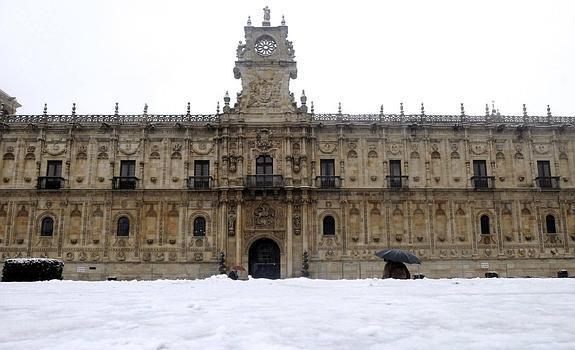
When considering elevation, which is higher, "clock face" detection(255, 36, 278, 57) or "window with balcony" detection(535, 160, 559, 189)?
"clock face" detection(255, 36, 278, 57)

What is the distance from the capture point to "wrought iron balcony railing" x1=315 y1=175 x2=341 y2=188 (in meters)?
35.9

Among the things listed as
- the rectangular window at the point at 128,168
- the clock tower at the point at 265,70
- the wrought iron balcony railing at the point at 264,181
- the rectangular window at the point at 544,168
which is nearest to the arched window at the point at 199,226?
the wrought iron balcony railing at the point at 264,181

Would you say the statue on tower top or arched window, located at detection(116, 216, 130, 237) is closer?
arched window, located at detection(116, 216, 130, 237)

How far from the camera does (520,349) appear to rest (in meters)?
4.36

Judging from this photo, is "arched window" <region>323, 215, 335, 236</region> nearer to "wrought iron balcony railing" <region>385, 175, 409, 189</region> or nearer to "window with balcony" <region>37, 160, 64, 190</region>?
"wrought iron balcony railing" <region>385, 175, 409, 189</region>

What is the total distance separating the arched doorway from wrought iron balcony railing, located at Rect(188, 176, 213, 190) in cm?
520

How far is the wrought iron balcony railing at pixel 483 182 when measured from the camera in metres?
36.5

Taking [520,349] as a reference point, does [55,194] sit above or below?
above

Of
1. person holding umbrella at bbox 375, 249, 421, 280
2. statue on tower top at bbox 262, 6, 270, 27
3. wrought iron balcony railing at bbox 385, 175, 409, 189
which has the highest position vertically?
statue on tower top at bbox 262, 6, 270, 27

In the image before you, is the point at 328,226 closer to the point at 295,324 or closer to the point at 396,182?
the point at 396,182

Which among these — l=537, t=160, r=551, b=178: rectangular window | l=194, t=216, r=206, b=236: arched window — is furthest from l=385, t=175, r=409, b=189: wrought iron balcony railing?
l=194, t=216, r=206, b=236: arched window

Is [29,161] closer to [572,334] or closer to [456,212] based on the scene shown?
[456,212]

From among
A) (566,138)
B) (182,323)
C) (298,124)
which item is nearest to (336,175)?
(298,124)

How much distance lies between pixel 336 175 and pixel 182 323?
30723mm
